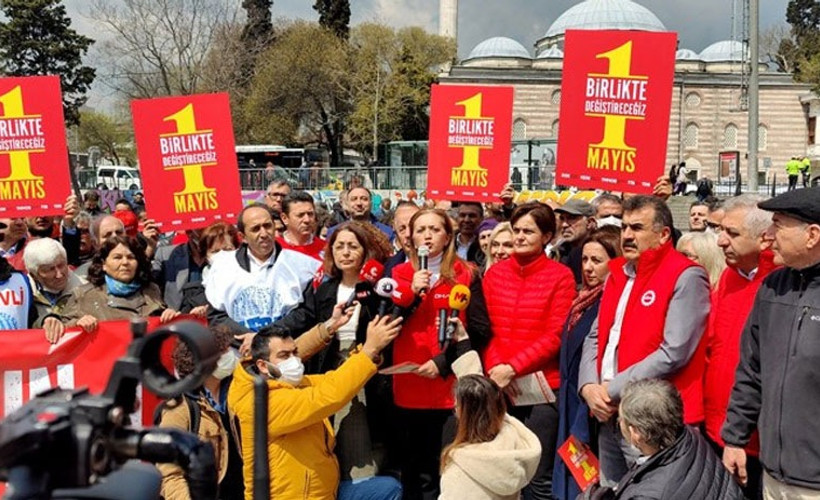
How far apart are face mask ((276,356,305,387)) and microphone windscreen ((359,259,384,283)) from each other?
83 centimetres

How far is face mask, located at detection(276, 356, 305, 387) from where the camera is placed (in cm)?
400

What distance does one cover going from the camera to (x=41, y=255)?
16.8 feet

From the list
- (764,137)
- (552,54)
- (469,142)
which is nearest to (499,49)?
(552,54)

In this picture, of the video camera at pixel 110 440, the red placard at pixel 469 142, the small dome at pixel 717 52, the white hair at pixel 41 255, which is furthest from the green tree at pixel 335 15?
the video camera at pixel 110 440

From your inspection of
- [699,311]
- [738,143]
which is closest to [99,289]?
[699,311]

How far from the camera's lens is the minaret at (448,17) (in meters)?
74.2

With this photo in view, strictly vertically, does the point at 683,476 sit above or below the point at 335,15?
below

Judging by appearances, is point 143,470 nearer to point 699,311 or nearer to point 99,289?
point 699,311

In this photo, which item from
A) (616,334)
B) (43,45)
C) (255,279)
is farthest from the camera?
(43,45)

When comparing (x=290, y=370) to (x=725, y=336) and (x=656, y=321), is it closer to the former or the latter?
(x=656, y=321)

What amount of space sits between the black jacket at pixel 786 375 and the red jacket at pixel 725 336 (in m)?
0.37

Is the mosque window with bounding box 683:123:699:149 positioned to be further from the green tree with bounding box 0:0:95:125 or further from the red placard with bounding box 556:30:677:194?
the red placard with bounding box 556:30:677:194

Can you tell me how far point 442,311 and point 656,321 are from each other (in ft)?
3.71

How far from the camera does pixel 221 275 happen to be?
536cm
